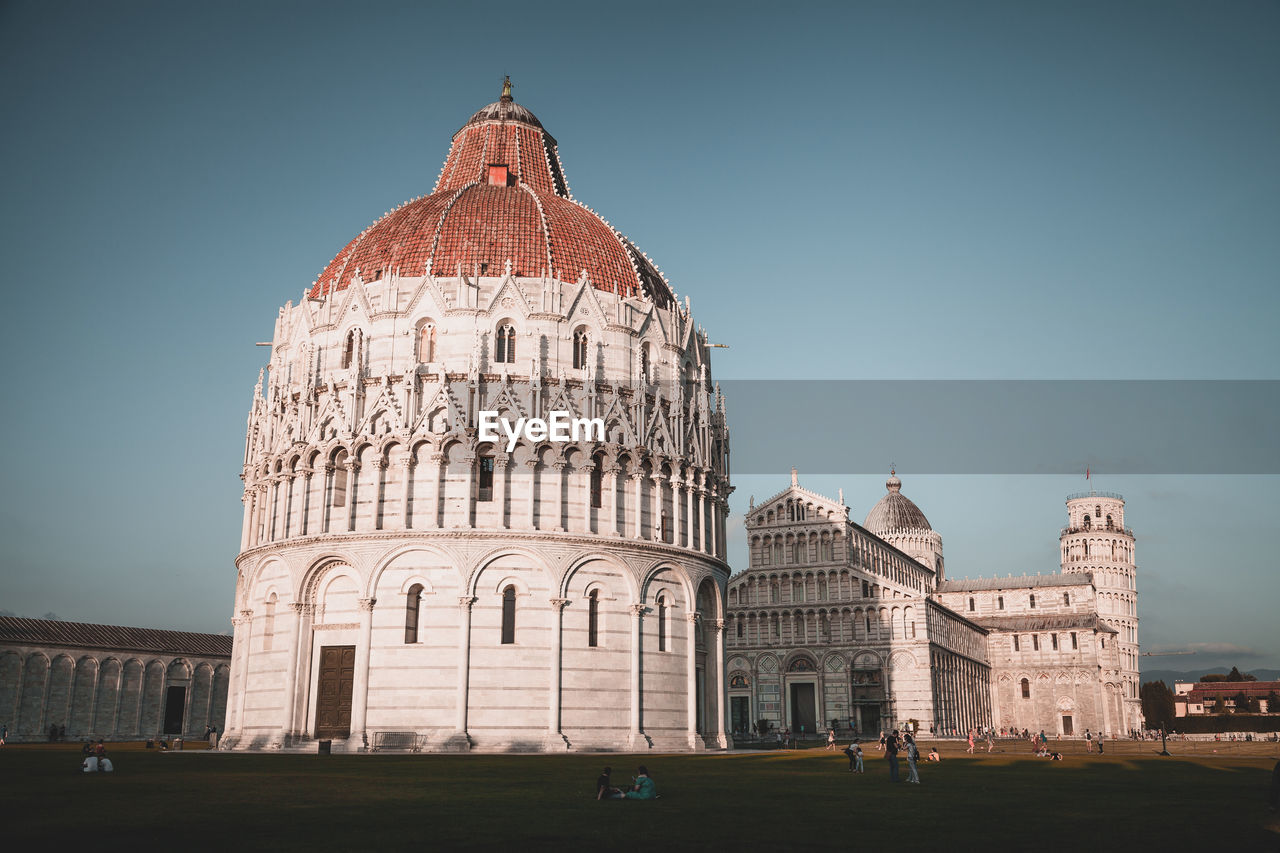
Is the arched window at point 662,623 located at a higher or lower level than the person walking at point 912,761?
higher

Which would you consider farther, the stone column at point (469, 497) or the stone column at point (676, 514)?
the stone column at point (676, 514)

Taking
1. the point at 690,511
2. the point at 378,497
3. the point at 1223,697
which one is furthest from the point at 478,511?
the point at 1223,697

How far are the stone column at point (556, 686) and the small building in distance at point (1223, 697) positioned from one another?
117327 millimetres

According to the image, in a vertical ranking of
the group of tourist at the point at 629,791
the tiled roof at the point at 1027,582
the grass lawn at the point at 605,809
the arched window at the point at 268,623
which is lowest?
the grass lawn at the point at 605,809

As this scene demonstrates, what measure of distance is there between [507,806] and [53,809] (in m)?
8.15

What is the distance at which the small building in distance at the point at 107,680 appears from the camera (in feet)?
234

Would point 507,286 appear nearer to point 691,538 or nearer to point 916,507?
point 691,538

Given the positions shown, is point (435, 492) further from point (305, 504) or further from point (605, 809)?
point (605, 809)

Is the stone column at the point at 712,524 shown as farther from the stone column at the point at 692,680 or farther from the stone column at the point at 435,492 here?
the stone column at the point at 435,492

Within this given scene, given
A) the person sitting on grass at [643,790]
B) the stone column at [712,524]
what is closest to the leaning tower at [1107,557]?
the stone column at [712,524]

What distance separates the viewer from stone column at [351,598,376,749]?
148 feet

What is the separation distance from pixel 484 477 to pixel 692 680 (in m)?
13.1

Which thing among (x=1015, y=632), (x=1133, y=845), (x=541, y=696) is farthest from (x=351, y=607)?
(x=1015, y=632)

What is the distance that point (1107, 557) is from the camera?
146 metres
